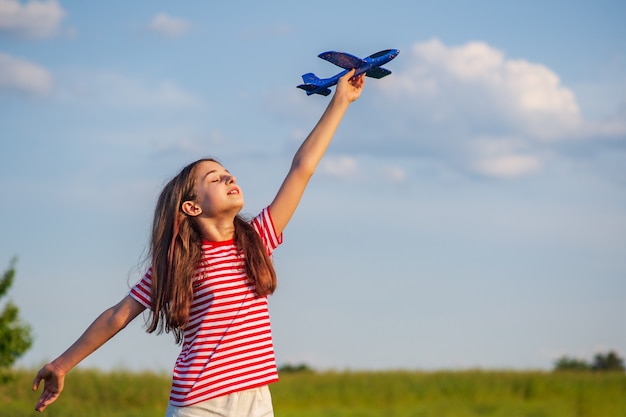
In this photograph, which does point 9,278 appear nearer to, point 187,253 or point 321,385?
point 321,385

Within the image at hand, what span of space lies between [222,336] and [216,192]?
63cm

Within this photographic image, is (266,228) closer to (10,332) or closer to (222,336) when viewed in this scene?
(222,336)

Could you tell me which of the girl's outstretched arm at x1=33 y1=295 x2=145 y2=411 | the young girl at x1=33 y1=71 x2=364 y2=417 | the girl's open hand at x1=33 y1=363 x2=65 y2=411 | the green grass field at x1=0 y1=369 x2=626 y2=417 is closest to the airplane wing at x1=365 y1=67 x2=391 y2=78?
the young girl at x1=33 y1=71 x2=364 y2=417

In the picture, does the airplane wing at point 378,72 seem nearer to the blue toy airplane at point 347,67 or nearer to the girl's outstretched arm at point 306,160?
the blue toy airplane at point 347,67

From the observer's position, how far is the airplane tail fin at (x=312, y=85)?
13.9 feet

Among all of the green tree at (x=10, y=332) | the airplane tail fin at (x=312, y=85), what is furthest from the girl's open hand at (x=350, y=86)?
the green tree at (x=10, y=332)

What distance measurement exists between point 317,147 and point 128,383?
38.2 feet

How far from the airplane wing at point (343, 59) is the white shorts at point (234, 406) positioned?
1.57m

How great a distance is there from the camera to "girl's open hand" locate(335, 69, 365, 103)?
4.03 metres

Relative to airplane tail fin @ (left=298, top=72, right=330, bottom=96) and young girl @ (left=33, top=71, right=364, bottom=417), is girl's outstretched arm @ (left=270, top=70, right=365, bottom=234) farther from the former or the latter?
airplane tail fin @ (left=298, top=72, right=330, bottom=96)

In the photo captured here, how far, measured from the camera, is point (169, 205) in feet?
12.9

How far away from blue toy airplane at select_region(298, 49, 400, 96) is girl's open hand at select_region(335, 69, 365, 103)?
0.10 ft

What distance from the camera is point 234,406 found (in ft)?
11.7

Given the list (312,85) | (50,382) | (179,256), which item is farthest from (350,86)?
(50,382)
